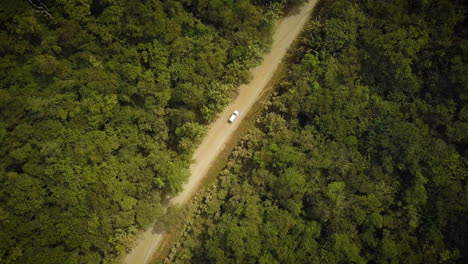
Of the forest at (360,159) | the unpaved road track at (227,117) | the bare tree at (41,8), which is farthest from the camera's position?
the unpaved road track at (227,117)

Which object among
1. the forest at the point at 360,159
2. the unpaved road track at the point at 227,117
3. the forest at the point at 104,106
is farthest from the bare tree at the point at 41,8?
the forest at the point at 360,159

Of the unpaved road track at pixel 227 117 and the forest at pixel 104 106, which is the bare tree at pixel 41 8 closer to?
the forest at pixel 104 106

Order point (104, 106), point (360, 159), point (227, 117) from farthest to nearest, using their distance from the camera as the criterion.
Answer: point (227, 117) → point (104, 106) → point (360, 159)

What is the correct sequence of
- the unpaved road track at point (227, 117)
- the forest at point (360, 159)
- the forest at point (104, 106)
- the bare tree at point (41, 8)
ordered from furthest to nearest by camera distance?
the unpaved road track at point (227, 117), the bare tree at point (41, 8), the forest at point (360, 159), the forest at point (104, 106)

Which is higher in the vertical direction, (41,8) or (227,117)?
(41,8)

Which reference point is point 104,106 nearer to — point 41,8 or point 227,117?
point 41,8

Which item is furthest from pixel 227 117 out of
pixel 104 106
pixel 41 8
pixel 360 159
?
pixel 41 8
